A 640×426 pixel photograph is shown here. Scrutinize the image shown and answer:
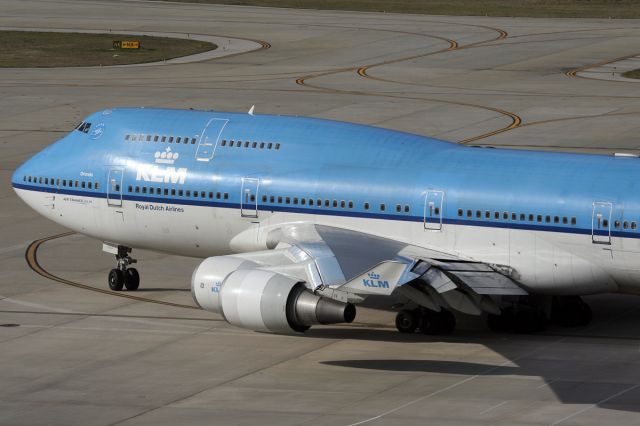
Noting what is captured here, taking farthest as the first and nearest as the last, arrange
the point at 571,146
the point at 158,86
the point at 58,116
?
the point at 158,86 < the point at 58,116 < the point at 571,146

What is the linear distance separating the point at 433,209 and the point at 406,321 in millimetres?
3393

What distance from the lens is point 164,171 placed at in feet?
148

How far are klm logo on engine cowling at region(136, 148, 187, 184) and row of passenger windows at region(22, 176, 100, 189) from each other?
2192 millimetres

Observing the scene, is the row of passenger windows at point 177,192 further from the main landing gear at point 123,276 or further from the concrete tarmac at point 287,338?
the concrete tarmac at point 287,338

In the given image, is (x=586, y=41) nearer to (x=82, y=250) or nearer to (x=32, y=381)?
(x=82, y=250)

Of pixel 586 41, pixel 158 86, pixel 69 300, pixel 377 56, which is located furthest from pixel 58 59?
pixel 69 300

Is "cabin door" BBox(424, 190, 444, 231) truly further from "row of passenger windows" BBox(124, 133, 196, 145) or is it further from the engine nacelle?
"row of passenger windows" BBox(124, 133, 196, 145)

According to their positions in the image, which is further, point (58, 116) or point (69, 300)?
point (58, 116)

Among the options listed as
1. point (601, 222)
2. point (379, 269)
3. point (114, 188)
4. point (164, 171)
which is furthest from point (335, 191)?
point (114, 188)

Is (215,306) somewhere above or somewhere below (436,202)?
below

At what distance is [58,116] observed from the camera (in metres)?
81.6

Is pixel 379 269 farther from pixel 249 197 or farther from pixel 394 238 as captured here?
pixel 249 197

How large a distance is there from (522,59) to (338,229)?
64500mm

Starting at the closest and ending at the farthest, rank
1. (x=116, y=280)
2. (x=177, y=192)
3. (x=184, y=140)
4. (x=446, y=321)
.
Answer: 1. (x=446, y=321)
2. (x=177, y=192)
3. (x=184, y=140)
4. (x=116, y=280)
